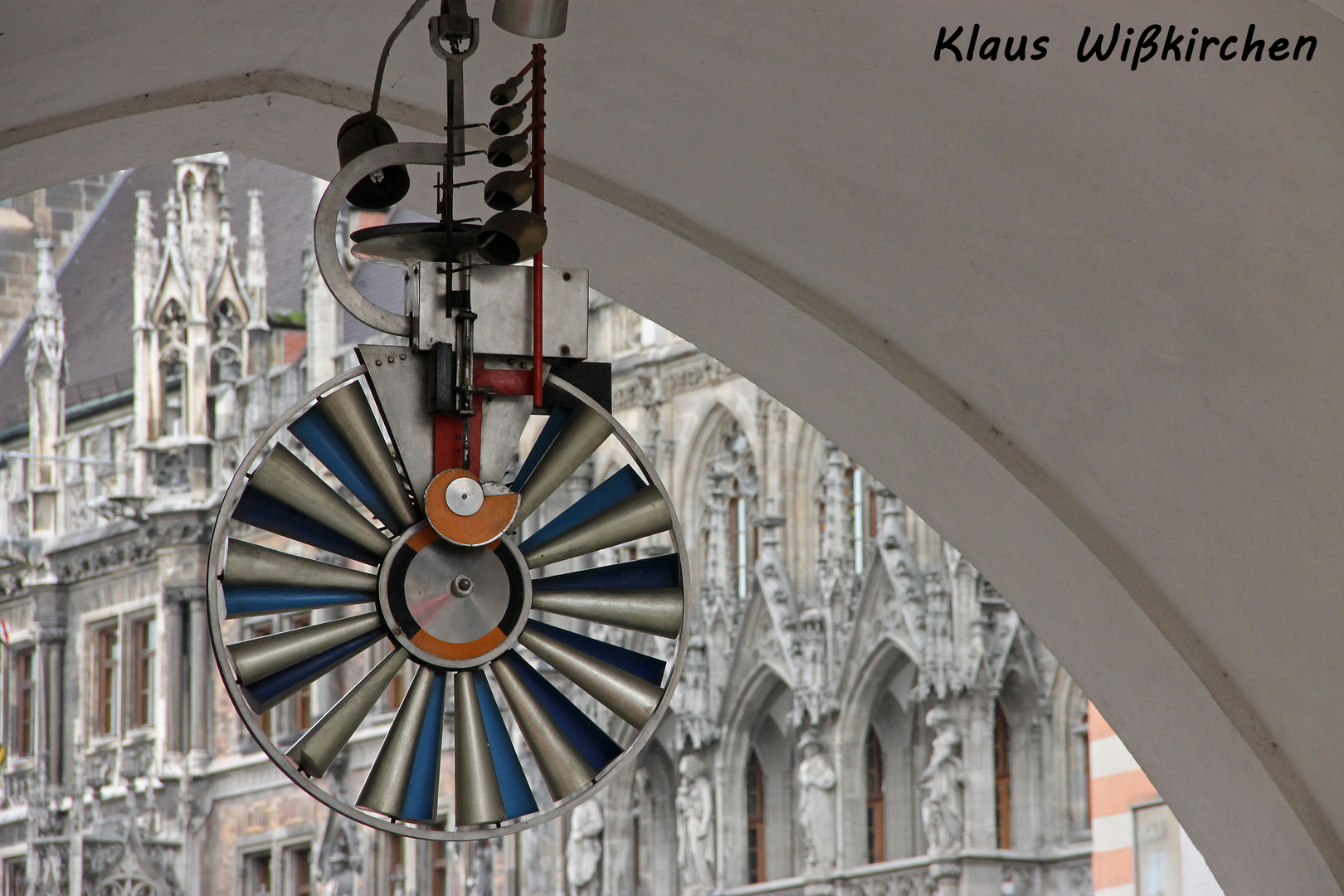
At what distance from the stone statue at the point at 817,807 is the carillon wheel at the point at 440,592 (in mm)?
19882

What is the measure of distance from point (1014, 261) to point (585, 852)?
72.1ft

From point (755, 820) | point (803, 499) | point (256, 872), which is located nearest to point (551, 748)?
point (803, 499)

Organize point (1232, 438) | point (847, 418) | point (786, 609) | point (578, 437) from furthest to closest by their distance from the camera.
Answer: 1. point (786, 609)
2. point (847, 418)
3. point (1232, 438)
4. point (578, 437)

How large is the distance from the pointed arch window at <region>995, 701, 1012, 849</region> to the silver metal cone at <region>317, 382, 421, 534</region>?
19273mm

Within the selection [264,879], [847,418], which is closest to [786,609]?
[264,879]

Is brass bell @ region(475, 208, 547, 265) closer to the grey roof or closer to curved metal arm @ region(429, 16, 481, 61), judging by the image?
curved metal arm @ region(429, 16, 481, 61)

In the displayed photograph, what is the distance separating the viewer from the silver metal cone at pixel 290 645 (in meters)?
3.29

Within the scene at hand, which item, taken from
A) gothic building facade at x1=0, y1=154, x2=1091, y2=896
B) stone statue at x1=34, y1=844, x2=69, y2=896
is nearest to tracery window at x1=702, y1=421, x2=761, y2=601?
gothic building facade at x1=0, y1=154, x2=1091, y2=896

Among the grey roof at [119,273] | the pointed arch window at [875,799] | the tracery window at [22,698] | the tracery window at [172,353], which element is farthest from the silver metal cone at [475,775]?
the tracery window at [22,698]

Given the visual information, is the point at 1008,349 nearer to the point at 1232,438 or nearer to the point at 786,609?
the point at 1232,438

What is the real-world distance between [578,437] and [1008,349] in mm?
1054

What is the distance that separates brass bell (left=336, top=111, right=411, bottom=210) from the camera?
3.54 m

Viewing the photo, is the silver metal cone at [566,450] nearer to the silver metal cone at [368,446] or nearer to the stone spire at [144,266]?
the silver metal cone at [368,446]

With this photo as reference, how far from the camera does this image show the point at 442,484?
328 centimetres
